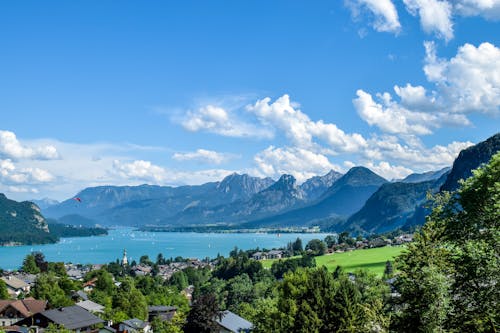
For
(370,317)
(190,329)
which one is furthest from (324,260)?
(370,317)

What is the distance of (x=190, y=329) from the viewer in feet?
147

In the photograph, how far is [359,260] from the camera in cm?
12225

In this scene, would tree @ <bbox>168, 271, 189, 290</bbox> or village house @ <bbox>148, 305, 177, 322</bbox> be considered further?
tree @ <bbox>168, 271, 189, 290</bbox>

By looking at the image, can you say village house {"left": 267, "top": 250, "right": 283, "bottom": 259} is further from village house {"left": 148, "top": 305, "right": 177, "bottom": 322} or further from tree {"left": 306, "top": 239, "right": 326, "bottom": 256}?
village house {"left": 148, "top": 305, "right": 177, "bottom": 322}

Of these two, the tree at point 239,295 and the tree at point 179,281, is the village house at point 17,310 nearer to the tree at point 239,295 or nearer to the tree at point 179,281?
the tree at point 239,295

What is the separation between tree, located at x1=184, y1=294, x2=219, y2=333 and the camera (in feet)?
143

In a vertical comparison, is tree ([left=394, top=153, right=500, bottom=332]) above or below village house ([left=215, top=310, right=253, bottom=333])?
above

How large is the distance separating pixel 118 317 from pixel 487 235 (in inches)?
1906

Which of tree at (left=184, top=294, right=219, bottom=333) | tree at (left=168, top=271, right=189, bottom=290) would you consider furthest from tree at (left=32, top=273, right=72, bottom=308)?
tree at (left=168, top=271, right=189, bottom=290)

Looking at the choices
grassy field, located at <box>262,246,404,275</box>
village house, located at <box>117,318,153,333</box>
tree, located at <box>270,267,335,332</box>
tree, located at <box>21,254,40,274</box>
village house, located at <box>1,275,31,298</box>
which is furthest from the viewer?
grassy field, located at <box>262,246,404,275</box>

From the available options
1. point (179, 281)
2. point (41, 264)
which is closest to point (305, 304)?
point (179, 281)

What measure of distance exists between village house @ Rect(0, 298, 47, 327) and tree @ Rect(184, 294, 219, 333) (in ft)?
66.8

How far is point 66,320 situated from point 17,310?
37.3 feet

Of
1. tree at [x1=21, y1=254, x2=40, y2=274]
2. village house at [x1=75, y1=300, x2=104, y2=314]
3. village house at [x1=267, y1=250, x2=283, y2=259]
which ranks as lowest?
village house at [x1=267, y1=250, x2=283, y2=259]
